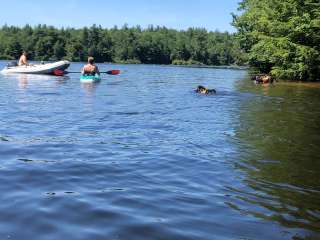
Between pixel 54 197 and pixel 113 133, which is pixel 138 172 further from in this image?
pixel 113 133

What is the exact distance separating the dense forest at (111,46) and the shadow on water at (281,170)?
12323 cm

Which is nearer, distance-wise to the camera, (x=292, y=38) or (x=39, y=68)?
(x=39, y=68)

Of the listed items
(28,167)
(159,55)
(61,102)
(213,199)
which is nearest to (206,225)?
(213,199)

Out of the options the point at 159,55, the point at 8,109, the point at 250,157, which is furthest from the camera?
the point at 159,55

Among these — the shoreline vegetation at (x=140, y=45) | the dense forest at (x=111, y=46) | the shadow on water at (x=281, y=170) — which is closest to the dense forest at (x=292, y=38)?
the shoreline vegetation at (x=140, y=45)

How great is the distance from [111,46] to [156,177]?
148m

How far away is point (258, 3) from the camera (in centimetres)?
5081

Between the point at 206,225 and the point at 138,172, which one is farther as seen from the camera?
the point at 138,172

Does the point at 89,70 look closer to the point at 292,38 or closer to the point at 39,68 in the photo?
the point at 39,68

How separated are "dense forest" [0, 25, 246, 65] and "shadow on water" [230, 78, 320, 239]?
12323cm

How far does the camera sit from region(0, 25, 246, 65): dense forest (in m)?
139

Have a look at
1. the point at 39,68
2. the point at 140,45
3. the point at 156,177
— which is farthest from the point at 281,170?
the point at 140,45

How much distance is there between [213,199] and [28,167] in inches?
120

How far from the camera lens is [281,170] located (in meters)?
8.04
